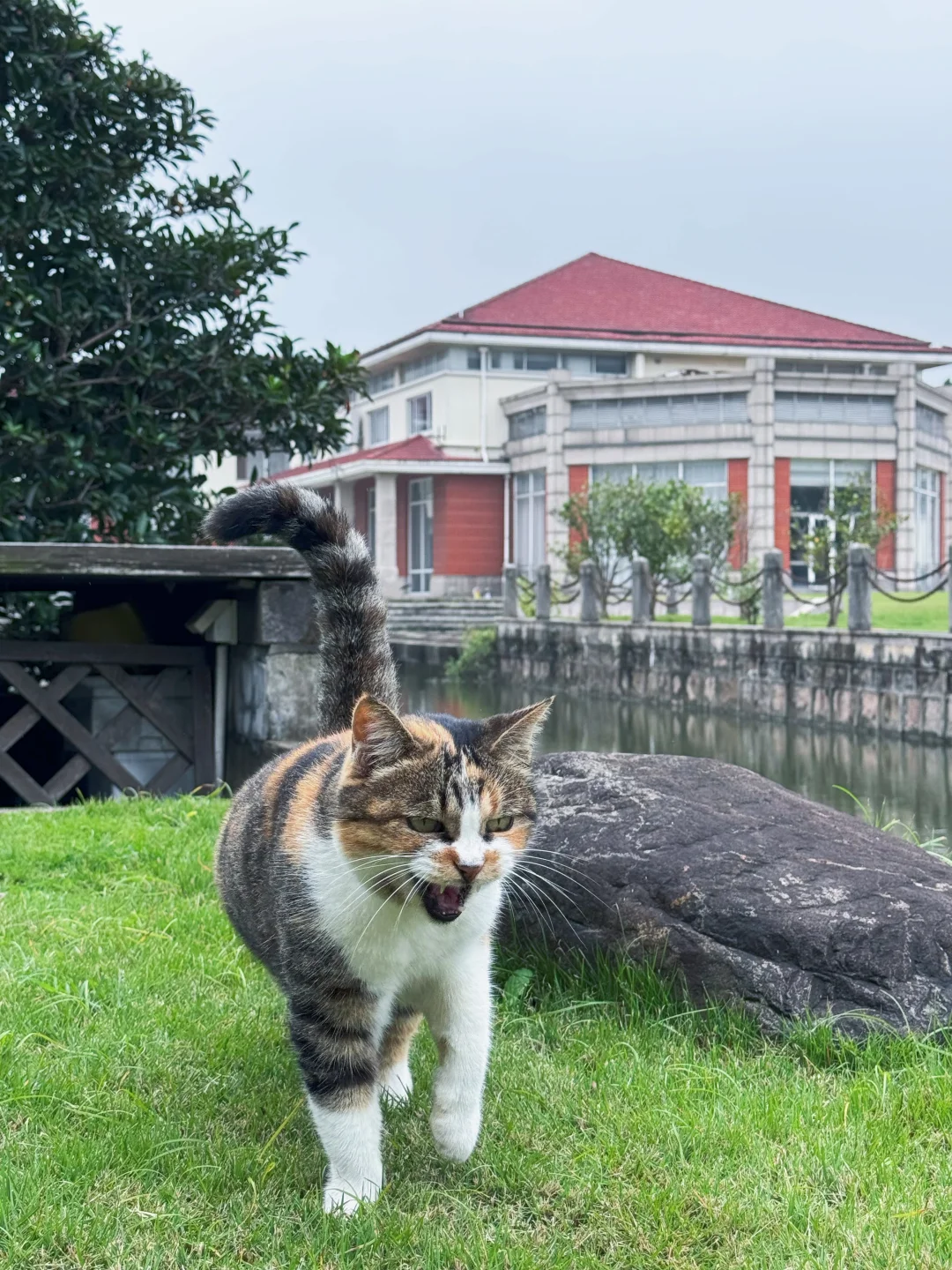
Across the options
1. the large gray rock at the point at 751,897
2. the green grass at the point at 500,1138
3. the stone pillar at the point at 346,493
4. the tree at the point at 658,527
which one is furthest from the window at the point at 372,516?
the green grass at the point at 500,1138

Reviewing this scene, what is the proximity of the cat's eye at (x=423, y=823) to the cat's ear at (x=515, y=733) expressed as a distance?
24 centimetres

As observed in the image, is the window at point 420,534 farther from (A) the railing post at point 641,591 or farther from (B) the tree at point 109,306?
(B) the tree at point 109,306

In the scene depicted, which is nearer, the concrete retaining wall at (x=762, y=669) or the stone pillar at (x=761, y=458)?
the concrete retaining wall at (x=762, y=669)

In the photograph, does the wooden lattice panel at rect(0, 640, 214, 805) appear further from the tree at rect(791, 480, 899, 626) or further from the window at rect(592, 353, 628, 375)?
the window at rect(592, 353, 628, 375)

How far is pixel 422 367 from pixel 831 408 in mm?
11000

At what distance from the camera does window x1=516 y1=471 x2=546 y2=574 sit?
109ft

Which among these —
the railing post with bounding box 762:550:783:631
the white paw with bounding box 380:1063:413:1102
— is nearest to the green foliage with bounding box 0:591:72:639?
the white paw with bounding box 380:1063:413:1102

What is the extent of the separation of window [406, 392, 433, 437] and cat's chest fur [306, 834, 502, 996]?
107ft

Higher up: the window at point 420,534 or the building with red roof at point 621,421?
the building with red roof at point 621,421

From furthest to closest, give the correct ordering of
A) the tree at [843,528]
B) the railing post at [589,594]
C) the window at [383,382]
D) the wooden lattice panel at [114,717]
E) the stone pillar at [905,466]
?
the window at [383,382], the stone pillar at [905,466], the tree at [843,528], the railing post at [589,594], the wooden lattice panel at [114,717]

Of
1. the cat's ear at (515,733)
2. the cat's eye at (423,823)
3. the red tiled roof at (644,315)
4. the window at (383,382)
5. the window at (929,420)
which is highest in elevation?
the red tiled roof at (644,315)

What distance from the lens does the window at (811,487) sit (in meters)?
30.5

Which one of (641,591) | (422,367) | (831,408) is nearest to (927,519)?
(831,408)

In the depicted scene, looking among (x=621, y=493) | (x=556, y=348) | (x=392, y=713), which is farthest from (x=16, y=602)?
(x=556, y=348)
